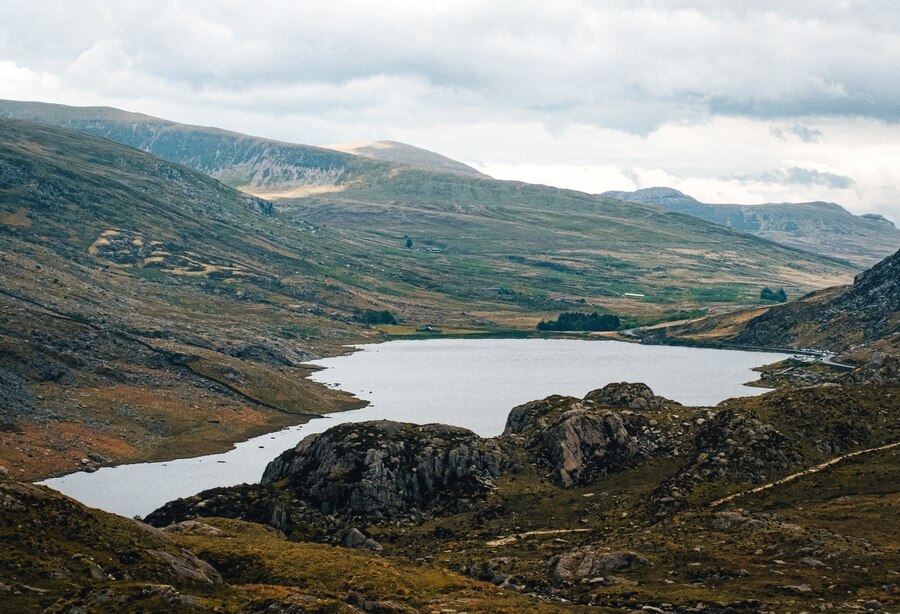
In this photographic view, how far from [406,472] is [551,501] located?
1788cm

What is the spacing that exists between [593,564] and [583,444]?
116 feet

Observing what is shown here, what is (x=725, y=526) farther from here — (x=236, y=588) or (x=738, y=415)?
(x=236, y=588)

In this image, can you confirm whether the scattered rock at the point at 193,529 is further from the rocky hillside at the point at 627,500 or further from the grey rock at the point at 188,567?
the grey rock at the point at 188,567

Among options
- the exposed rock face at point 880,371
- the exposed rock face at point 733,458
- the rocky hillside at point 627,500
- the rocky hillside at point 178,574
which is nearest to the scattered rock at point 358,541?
the rocky hillside at point 627,500

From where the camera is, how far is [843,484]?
103750 mm

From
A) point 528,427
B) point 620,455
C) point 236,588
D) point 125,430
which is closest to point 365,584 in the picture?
point 236,588

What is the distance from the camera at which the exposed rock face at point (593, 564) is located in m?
85.3

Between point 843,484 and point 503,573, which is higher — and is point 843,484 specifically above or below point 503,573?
above

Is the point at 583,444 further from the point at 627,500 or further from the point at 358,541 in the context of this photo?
the point at 358,541

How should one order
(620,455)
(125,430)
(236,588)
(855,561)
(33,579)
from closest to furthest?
(33,579)
(236,588)
(855,561)
(620,455)
(125,430)

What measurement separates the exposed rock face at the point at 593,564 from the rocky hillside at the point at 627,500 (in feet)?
0.60

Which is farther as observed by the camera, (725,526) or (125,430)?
A: (125,430)

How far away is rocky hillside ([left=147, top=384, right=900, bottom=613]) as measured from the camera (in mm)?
81375

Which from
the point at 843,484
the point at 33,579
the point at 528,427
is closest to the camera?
the point at 33,579
